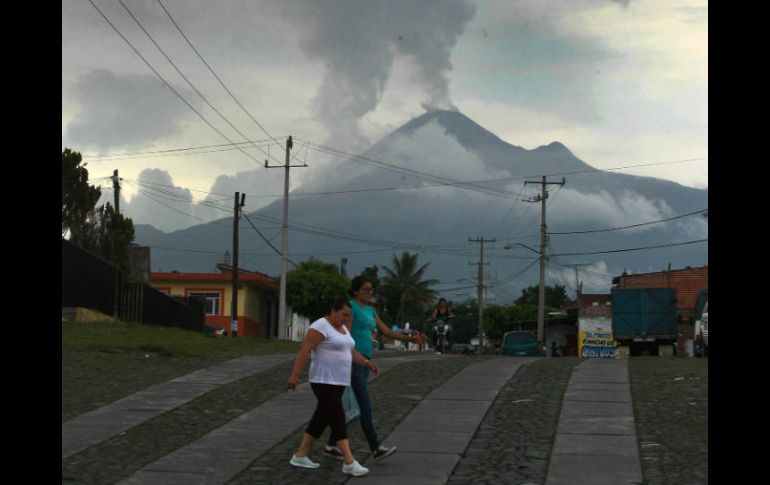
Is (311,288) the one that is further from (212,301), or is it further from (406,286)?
(406,286)

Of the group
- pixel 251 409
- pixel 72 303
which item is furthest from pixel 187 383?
pixel 72 303

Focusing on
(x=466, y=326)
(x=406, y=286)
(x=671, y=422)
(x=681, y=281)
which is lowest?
(x=466, y=326)

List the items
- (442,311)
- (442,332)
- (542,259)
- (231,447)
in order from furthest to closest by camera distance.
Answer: (542,259) → (442,332) → (442,311) → (231,447)

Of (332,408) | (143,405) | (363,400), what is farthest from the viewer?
(143,405)

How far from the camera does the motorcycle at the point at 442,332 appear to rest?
27.1 meters

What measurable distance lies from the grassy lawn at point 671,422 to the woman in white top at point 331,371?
9.09 ft

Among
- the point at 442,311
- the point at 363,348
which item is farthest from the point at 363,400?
the point at 442,311

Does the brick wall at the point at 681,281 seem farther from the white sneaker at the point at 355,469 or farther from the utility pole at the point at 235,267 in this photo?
the white sneaker at the point at 355,469

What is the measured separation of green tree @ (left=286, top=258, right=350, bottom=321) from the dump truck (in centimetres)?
2726

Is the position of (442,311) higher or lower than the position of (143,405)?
higher

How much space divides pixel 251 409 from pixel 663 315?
93.1 feet

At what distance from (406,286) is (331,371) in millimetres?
85446

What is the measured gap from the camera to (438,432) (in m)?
11.9

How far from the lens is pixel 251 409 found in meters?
13.5
